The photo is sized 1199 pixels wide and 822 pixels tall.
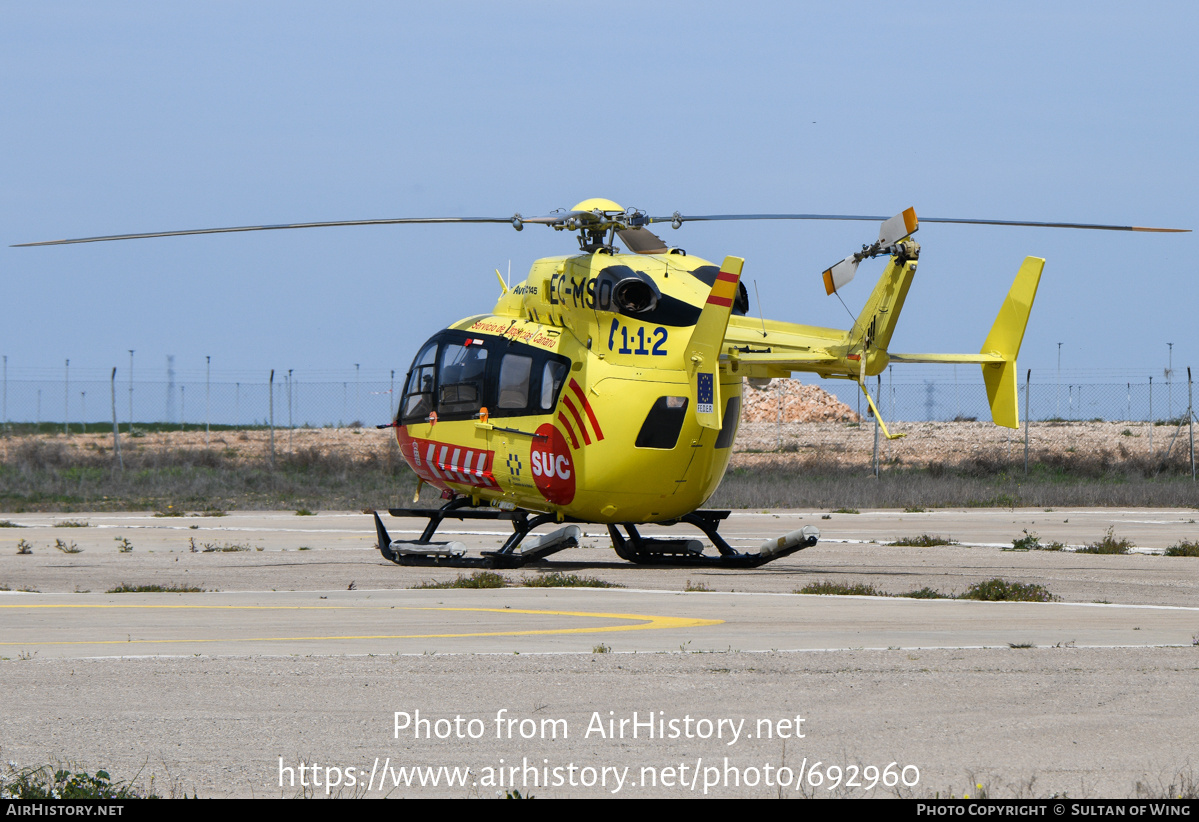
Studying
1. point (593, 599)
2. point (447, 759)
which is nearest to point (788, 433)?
point (593, 599)

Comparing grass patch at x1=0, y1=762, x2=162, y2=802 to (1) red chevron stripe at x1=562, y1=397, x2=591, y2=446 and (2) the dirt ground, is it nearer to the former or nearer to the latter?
(1) red chevron stripe at x1=562, y1=397, x2=591, y2=446

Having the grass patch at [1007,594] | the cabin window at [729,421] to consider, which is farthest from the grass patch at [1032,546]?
the grass patch at [1007,594]

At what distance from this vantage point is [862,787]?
6.56m

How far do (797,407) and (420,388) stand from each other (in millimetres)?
59091

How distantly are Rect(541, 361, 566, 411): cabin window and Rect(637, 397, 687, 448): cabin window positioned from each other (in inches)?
59.2

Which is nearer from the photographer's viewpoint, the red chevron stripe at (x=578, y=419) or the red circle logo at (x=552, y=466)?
the red chevron stripe at (x=578, y=419)

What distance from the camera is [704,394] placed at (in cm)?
1784

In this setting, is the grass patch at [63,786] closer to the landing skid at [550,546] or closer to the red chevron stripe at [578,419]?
the red chevron stripe at [578,419]

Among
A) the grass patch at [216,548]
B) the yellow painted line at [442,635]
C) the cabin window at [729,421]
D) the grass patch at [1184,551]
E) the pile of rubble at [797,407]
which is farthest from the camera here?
the pile of rubble at [797,407]

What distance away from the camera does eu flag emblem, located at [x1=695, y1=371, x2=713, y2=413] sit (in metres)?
17.8

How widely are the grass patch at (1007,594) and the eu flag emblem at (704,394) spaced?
4.17m

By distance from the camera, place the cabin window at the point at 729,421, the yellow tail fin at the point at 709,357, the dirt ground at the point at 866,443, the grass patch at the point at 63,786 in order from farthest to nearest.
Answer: the dirt ground at the point at 866,443 → the cabin window at the point at 729,421 → the yellow tail fin at the point at 709,357 → the grass patch at the point at 63,786

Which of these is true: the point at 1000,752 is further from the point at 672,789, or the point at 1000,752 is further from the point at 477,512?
the point at 477,512

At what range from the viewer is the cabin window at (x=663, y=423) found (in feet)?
59.7
